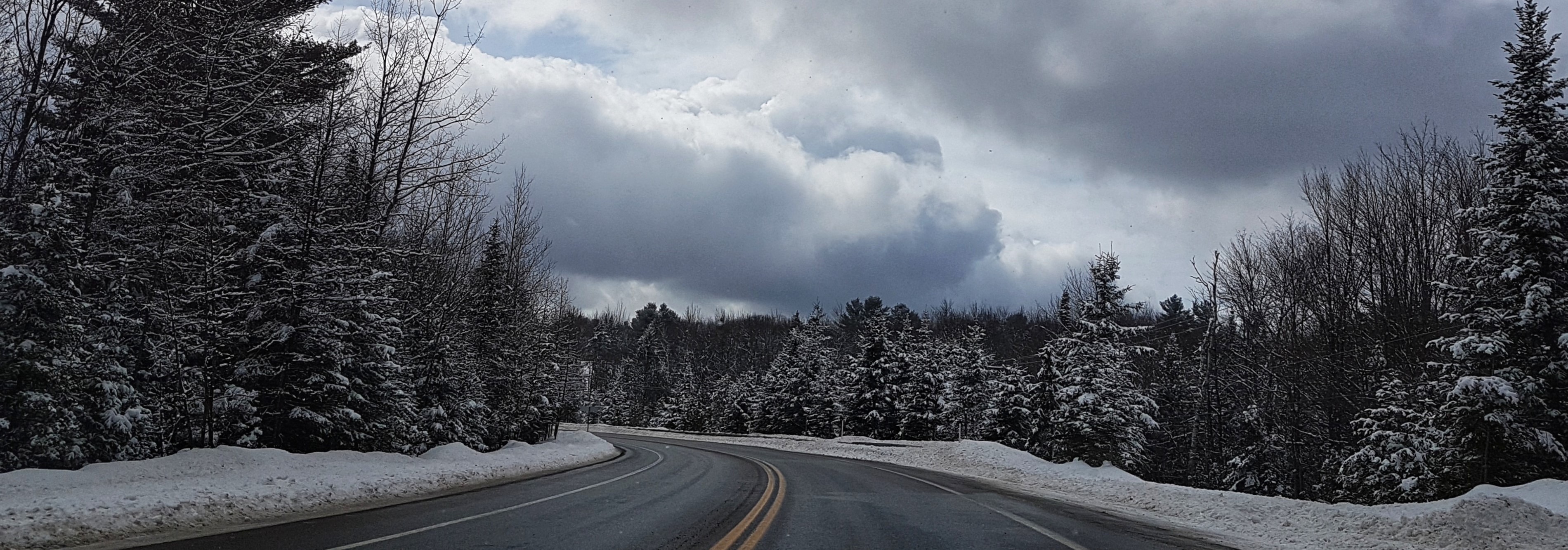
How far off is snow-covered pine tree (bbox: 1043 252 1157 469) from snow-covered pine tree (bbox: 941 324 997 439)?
20962 mm

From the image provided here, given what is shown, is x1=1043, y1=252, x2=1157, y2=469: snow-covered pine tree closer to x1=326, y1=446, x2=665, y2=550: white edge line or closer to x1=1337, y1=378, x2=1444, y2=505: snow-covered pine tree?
x1=1337, y1=378, x2=1444, y2=505: snow-covered pine tree

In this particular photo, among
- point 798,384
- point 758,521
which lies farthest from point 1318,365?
point 798,384

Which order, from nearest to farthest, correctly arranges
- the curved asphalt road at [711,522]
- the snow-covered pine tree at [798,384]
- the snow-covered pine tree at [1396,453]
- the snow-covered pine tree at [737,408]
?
1. the curved asphalt road at [711,522]
2. the snow-covered pine tree at [1396,453]
3. the snow-covered pine tree at [798,384]
4. the snow-covered pine tree at [737,408]

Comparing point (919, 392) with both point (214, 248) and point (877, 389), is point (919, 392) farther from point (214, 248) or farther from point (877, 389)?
point (214, 248)

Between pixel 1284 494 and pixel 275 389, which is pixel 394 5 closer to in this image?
pixel 275 389

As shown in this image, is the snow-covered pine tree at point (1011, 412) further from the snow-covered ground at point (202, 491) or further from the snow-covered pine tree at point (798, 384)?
the snow-covered ground at point (202, 491)

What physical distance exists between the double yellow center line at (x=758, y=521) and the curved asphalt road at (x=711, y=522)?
0.04 m

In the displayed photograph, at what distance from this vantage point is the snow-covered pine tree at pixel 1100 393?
26969 millimetres

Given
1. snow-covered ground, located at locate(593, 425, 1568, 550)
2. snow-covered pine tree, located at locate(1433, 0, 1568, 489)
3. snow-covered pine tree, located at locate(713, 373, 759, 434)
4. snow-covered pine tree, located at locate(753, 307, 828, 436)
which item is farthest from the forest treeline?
snow-covered pine tree, located at locate(713, 373, 759, 434)

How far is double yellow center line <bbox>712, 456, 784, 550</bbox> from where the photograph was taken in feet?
27.2

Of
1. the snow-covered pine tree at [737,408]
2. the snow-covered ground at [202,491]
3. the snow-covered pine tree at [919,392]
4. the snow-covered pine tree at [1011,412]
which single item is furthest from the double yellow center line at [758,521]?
the snow-covered pine tree at [737,408]

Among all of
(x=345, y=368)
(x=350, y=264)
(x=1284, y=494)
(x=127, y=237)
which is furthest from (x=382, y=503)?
(x=1284, y=494)

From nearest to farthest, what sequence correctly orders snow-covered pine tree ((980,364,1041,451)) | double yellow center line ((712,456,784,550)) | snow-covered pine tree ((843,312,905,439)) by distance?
1. double yellow center line ((712,456,784,550))
2. snow-covered pine tree ((980,364,1041,451))
3. snow-covered pine tree ((843,312,905,439))

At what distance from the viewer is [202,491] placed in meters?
9.97
